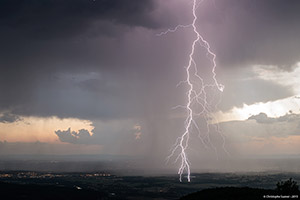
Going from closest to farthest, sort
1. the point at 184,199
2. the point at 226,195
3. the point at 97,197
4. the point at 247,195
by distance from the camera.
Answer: the point at 247,195
the point at 226,195
the point at 184,199
the point at 97,197

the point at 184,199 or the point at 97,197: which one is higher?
the point at 184,199

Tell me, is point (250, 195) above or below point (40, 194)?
above

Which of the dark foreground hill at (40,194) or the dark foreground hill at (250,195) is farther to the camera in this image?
the dark foreground hill at (40,194)

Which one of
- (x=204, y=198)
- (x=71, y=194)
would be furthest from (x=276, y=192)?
(x=71, y=194)

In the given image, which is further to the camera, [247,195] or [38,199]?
[38,199]

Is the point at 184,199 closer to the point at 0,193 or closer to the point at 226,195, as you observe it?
the point at 226,195

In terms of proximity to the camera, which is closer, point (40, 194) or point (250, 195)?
point (250, 195)

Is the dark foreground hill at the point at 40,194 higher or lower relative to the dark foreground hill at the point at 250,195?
lower

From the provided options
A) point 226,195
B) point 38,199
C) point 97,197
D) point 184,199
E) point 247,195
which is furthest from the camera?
point 97,197

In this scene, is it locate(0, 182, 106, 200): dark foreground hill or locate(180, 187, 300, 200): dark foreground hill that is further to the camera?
locate(0, 182, 106, 200): dark foreground hill

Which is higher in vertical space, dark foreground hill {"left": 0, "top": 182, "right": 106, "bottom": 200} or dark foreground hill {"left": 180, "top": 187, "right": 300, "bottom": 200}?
dark foreground hill {"left": 180, "top": 187, "right": 300, "bottom": 200}
